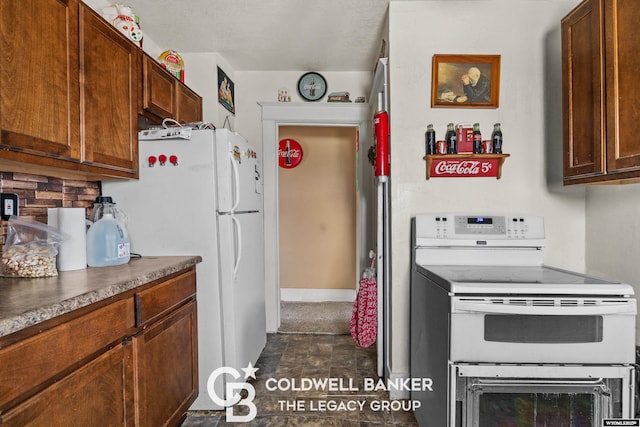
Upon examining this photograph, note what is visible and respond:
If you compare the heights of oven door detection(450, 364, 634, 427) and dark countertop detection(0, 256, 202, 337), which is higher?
dark countertop detection(0, 256, 202, 337)

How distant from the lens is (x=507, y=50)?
77.1 inches

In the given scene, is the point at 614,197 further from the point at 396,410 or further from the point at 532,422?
the point at 396,410

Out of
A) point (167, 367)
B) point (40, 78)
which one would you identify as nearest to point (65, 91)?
point (40, 78)

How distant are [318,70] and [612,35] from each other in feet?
7.13

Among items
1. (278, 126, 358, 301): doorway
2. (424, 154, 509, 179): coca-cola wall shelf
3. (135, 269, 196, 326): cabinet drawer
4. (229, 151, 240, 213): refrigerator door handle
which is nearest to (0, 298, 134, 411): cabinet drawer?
(135, 269, 196, 326): cabinet drawer

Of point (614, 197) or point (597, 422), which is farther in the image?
point (614, 197)

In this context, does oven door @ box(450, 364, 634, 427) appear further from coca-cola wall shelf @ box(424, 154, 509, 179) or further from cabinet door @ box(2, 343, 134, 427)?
cabinet door @ box(2, 343, 134, 427)

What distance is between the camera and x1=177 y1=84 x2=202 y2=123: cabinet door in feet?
7.48

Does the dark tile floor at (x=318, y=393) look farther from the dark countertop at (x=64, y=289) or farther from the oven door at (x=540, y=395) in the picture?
the dark countertop at (x=64, y=289)

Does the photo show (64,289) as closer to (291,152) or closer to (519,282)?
(519,282)

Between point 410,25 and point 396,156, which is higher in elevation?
point 410,25

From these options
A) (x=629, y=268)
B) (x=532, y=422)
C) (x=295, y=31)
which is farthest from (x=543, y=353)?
(x=295, y=31)

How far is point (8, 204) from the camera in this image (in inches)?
54.1

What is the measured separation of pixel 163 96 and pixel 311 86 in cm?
144
